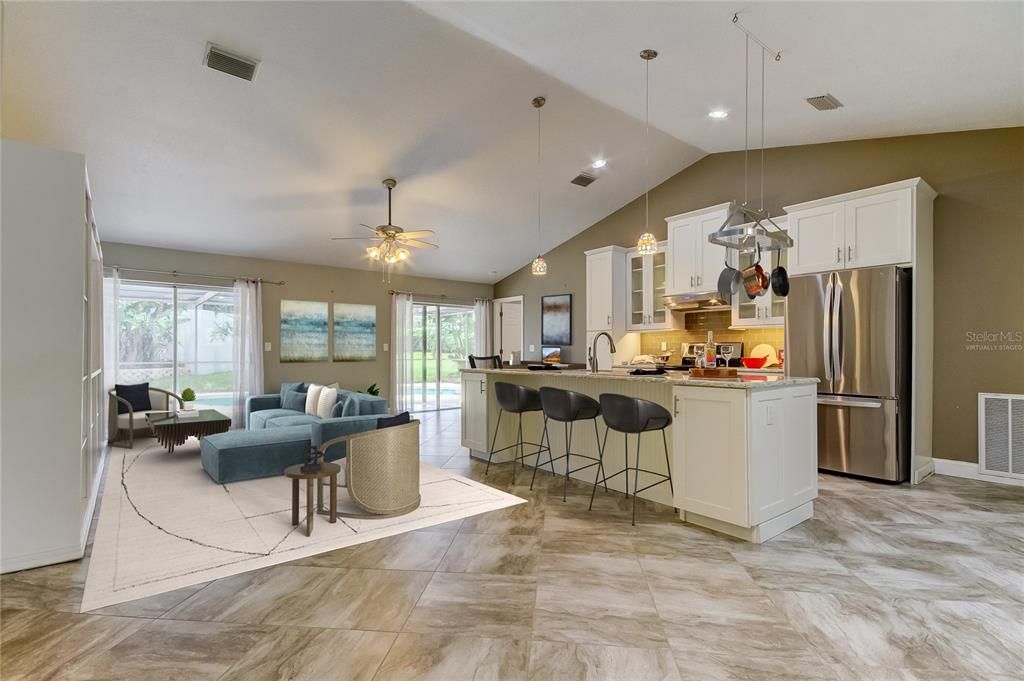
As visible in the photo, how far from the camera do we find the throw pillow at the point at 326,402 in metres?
5.95

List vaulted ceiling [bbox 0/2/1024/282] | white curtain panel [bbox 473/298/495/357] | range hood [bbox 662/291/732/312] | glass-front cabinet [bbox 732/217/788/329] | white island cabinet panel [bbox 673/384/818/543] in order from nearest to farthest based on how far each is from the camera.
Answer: white island cabinet panel [bbox 673/384/818/543], vaulted ceiling [bbox 0/2/1024/282], glass-front cabinet [bbox 732/217/788/329], range hood [bbox 662/291/732/312], white curtain panel [bbox 473/298/495/357]

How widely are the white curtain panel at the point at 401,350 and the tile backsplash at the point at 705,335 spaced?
13.6 ft

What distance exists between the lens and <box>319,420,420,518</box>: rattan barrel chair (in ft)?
→ 11.2

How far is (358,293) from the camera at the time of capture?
8602mm

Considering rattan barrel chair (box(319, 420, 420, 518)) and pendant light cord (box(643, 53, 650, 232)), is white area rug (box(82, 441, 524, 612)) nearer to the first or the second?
rattan barrel chair (box(319, 420, 420, 518))

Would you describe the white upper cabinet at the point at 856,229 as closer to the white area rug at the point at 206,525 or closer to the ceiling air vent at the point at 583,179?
the ceiling air vent at the point at 583,179

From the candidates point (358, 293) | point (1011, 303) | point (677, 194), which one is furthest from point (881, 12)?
point (358, 293)

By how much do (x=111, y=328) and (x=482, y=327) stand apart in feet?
19.0

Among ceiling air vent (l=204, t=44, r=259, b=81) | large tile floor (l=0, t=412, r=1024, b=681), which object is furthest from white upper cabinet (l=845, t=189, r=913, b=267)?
ceiling air vent (l=204, t=44, r=259, b=81)

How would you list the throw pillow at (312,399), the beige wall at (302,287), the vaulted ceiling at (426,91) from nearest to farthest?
the vaulted ceiling at (426,91) < the throw pillow at (312,399) < the beige wall at (302,287)

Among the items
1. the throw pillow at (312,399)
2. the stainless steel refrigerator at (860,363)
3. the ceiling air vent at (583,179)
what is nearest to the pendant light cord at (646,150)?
the ceiling air vent at (583,179)

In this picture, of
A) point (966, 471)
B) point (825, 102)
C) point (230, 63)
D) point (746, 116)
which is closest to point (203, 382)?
point (230, 63)

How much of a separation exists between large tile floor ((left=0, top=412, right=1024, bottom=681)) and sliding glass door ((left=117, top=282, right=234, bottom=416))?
191 inches

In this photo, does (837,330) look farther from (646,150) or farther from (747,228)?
(646,150)
